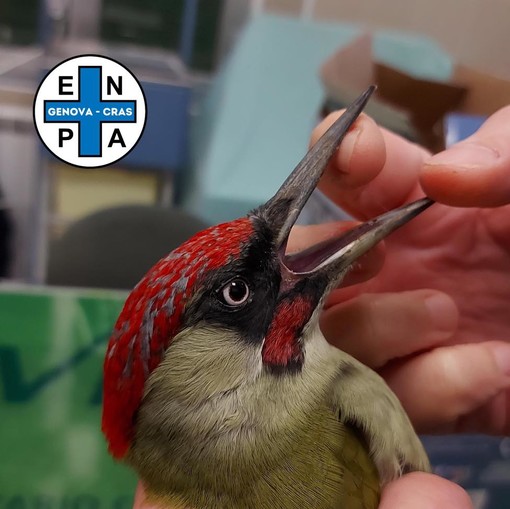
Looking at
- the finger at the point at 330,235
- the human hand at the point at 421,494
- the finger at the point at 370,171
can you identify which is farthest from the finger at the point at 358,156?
the human hand at the point at 421,494

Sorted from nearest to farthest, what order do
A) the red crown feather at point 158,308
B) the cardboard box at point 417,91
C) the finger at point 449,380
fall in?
the red crown feather at point 158,308, the finger at point 449,380, the cardboard box at point 417,91

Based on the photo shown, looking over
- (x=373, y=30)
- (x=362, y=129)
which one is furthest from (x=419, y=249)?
(x=373, y=30)

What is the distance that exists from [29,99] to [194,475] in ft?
3.39

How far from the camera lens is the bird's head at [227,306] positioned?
0.83 metres

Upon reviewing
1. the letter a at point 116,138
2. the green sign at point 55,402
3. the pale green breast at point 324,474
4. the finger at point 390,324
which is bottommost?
the green sign at point 55,402

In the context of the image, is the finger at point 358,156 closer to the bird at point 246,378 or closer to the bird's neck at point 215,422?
the bird at point 246,378

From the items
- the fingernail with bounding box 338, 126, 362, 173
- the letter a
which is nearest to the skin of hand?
the fingernail with bounding box 338, 126, 362, 173

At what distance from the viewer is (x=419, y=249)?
129 centimetres

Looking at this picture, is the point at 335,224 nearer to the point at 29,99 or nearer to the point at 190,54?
the point at 29,99

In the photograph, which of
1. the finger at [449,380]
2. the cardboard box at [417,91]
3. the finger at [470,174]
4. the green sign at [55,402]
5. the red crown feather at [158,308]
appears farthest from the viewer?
the cardboard box at [417,91]

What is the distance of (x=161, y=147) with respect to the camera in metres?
1.97

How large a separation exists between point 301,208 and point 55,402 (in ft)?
3.03

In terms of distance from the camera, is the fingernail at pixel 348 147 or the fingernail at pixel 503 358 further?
the fingernail at pixel 503 358

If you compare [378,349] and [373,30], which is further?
[373,30]
